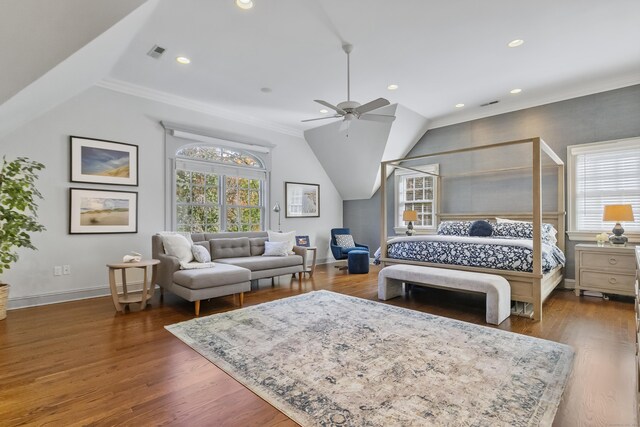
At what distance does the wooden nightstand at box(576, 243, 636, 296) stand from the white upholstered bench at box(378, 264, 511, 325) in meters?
1.78

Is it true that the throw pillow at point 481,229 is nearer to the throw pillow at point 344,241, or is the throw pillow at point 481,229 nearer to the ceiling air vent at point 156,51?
the throw pillow at point 344,241

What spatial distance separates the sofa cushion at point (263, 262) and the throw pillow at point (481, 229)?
302 centimetres

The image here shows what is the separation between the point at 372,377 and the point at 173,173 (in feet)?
14.6

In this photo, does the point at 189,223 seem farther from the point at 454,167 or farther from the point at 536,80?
the point at 536,80

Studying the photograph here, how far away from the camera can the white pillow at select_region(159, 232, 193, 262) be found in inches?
160

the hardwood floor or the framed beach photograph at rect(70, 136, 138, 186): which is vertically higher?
the framed beach photograph at rect(70, 136, 138, 186)

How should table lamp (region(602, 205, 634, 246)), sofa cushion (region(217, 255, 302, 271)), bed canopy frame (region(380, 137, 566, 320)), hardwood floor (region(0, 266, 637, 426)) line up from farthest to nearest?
sofa cushion (region(217, 255, 302, 271)), table lamp (region(602, 205, 634, 246)), bed canopy frame (region(380, 137, 566, 320)), hardwood floor (region(0, 266, 637, 426))

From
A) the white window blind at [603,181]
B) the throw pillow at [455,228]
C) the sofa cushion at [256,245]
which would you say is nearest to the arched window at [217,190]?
the sofa cushion at [256,245]

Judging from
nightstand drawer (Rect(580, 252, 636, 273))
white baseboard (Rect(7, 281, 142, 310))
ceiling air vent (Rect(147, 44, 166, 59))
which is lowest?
white baseboard (Rect(7, 281, 142, 310))

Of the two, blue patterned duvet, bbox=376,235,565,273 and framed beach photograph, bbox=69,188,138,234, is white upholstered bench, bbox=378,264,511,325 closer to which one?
blue patterned duvet, bbox=376,235,565,273

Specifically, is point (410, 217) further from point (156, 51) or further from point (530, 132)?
point (156, 51)

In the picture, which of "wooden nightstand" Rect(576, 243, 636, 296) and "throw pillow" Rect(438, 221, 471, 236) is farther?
"throw pillow" Rect(438, 221, 471, 236)

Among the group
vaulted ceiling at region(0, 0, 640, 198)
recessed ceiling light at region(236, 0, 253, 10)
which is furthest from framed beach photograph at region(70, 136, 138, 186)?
recessed ceiling light at region(236, 0, 253, 10)

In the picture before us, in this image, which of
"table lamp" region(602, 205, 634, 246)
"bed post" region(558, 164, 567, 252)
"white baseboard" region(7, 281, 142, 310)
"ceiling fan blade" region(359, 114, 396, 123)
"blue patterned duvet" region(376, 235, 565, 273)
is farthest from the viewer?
"bed post" region(558, 164, 567, 252)
